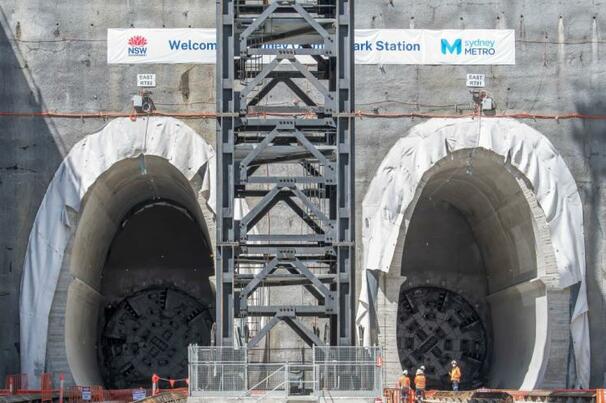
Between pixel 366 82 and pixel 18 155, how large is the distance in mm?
10240

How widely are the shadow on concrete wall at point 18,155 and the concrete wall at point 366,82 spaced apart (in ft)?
0.09

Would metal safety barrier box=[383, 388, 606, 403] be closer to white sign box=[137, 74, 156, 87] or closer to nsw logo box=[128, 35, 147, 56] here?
white sign box=[137, 74, 156, 87]

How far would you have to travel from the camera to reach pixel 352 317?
1361 inches

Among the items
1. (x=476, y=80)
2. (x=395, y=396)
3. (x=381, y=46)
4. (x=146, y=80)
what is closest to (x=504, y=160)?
(x=476, y=80)

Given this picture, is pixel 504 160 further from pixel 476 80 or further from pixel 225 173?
pixel 225 173

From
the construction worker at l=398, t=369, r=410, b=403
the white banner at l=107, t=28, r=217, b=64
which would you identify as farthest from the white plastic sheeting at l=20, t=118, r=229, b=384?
the construction worker at l=398, t=369, r=410, b=403

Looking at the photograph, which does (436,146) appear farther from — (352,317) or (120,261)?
(120,261)

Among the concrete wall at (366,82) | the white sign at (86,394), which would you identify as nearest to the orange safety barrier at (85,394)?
the white sign at (86,394)

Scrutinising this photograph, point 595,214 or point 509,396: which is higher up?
point 595,214

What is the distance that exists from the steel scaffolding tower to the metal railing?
1.31m

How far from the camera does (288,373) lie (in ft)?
107

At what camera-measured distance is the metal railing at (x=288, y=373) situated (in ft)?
106

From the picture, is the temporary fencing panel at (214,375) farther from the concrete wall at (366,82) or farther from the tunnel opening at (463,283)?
the tunnel opening at (463,283)

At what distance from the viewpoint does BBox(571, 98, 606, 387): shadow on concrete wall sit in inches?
1634
